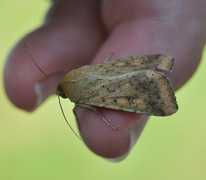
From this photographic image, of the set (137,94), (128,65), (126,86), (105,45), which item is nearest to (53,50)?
(105,45)

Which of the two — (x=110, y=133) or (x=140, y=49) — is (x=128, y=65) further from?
(x=110, y=133)

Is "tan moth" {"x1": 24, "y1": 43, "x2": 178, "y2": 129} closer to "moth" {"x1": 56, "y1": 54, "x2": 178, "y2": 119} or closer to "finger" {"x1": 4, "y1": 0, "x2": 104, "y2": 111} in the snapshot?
"moth" {"x1": 56, "y1": 54, "x2": 178, "y2": 119}

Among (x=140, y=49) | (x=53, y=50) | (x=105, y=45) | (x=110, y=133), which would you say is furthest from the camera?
(x=53, y=50)

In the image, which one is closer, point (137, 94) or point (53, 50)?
point (137, 94)

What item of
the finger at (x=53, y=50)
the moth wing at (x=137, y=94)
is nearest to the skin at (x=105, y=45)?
the finger at (x=53, y=50)

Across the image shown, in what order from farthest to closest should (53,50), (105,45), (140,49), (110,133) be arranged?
(53,50)
(105,45)
(140,49)
(110,133)

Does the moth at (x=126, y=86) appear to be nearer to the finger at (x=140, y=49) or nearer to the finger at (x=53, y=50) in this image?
the finger at (x=140, y=49)
